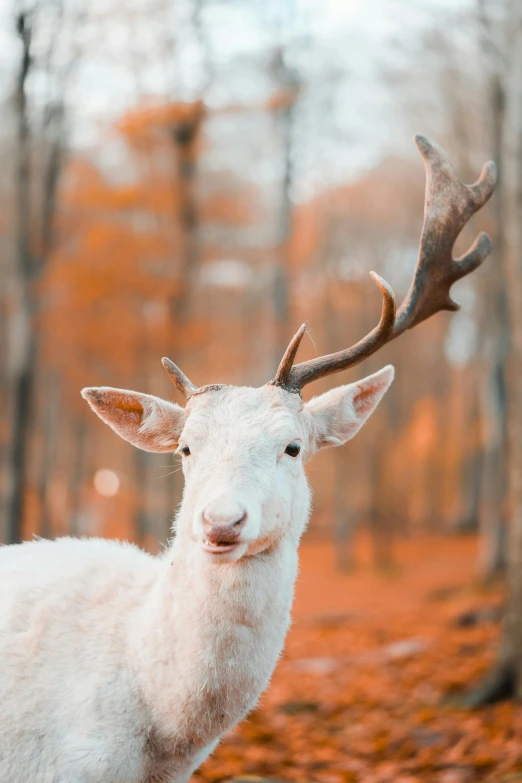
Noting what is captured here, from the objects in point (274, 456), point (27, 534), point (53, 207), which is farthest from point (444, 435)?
point (274, 456)

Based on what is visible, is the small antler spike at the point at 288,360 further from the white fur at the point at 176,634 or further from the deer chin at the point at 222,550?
the deer chin at the point at 222,550

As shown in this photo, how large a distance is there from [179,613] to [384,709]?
4057 millimetres

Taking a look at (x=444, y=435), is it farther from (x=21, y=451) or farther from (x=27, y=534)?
(x=21, y=451)

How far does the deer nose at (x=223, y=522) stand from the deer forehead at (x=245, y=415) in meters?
0.45

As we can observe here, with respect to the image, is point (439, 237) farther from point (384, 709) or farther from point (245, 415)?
point (384, 709)

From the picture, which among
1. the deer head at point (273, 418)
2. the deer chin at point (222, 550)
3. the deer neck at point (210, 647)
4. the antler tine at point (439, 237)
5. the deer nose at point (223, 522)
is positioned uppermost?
the antler tine at point (439, 237)

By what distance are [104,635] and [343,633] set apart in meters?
9.03

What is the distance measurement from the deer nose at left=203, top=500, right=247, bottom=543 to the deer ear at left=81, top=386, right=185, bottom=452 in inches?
34.2

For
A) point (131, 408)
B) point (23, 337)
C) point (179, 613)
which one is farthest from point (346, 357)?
point (23, 337)

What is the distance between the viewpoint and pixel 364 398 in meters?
3.59

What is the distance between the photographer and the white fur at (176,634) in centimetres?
285

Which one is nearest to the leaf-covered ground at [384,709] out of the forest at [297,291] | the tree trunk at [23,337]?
the forest at [297,291]

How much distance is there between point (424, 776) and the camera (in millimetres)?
4746

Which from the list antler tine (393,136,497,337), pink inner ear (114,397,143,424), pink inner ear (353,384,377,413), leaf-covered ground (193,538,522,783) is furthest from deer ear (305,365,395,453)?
leaf-covered ground (193,538,522,783)
